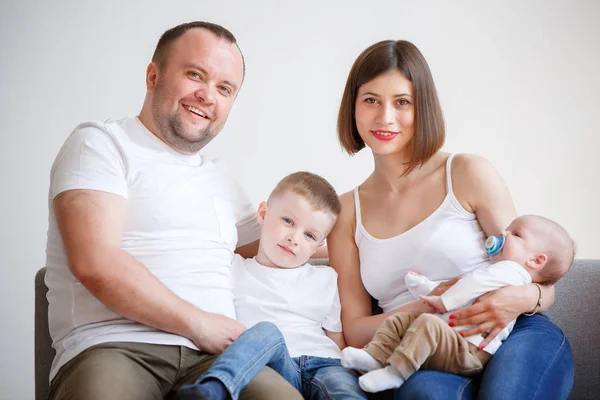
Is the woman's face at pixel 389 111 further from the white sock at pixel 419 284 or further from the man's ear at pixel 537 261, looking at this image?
the man's ear at pixel 537 261

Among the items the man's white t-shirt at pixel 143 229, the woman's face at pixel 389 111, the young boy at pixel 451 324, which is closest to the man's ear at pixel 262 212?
the man's white t-shirt at pixel 143 229

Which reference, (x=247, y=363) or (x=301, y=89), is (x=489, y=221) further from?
(x=301, y=89)

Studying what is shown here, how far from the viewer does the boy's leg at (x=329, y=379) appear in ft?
5.43

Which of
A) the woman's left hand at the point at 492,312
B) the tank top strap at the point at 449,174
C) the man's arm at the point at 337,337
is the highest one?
the tank top strap at the point at 449,174

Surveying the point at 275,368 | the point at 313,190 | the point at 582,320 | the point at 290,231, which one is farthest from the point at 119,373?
the point at 582,320

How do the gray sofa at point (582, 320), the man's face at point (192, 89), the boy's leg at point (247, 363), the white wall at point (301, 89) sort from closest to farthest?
the boy's leg at point (247, 363) < the man's face at point (192, 89) < the gray sofa at point (582, 320) < the white wall at point (301, 89)

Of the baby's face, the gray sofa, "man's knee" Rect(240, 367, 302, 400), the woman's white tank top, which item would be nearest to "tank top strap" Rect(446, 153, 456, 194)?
the woman's white tank top

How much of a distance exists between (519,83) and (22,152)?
2747mm

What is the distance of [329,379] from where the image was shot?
172 centimetres

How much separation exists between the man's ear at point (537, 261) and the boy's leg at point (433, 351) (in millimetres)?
317

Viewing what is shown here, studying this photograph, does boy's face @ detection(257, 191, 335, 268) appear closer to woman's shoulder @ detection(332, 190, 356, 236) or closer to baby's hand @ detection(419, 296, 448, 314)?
woman's shoulder @ detection(332, 190, 356, 236)

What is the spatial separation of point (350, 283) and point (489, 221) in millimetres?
488

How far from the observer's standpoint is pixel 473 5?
3.74m

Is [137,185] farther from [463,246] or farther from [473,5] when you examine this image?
[473,5]
